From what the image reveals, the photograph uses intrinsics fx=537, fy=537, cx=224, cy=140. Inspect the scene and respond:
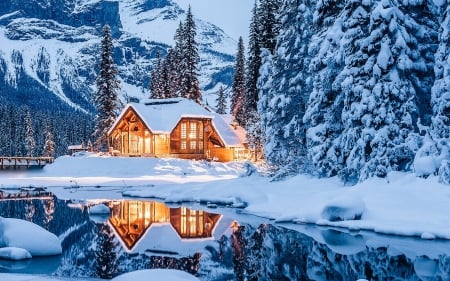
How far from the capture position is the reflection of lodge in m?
18.0

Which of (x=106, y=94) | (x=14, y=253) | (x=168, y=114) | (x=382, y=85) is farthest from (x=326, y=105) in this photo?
(x=106, y=94)

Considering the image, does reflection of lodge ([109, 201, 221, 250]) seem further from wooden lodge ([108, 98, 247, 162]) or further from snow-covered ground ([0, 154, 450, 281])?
wooden lodge ([108, 98, 247, 162])

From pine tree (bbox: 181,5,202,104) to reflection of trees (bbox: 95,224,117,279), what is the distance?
43.6m

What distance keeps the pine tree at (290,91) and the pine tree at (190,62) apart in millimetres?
28052

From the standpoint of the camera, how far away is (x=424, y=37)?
22672 mm

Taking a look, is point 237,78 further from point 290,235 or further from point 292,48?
point 290,235

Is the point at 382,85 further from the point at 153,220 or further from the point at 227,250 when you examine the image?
the point at 153,220

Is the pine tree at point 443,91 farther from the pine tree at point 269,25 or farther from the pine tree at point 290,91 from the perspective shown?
the pine tree at point 269,25

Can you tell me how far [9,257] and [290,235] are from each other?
8705 millimetres

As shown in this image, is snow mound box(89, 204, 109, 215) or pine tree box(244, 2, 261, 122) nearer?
snow mound box(89, 204, 109, 215)

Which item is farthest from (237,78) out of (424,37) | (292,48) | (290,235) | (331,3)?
(290,235)

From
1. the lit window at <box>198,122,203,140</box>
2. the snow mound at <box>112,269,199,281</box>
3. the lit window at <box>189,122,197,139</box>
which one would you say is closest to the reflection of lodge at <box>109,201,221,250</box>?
the snow mound at <box>112,269,199,281</box>

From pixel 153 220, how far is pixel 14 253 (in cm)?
824

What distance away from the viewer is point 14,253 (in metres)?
13.3
